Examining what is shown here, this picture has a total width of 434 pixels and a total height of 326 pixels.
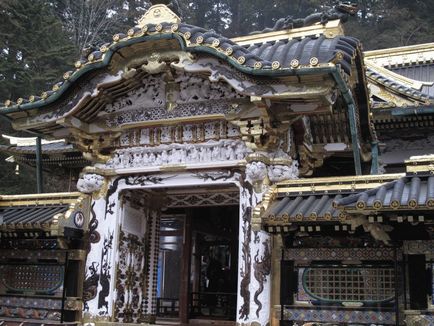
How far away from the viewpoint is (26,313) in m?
9.84

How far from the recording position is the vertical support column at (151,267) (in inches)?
411

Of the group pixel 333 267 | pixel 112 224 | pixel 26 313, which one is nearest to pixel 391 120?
pixel 333 267

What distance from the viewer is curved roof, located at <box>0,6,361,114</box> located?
7915 millimetres

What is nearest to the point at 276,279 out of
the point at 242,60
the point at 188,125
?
the point at 188,125

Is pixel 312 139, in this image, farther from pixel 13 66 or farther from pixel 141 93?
pixel 13 66

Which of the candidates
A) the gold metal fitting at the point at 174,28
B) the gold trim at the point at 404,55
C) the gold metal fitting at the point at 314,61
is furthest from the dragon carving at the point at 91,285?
the gold trim at the point at 404,55

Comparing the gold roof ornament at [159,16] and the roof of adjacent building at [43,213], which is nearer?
the roof of adjacent building at [43,213]

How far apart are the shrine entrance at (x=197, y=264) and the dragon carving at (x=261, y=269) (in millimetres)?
4779

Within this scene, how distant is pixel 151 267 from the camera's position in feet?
35.0

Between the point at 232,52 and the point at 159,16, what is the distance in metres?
1.77

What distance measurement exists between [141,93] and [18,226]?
294cm

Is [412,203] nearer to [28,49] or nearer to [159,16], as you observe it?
[159,16]

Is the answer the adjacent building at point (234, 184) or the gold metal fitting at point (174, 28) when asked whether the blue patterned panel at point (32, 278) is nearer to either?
the adjacent building at point (234, 184)

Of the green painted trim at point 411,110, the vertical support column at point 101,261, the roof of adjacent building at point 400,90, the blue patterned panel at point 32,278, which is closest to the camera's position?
the vertical support column at point 101,261
